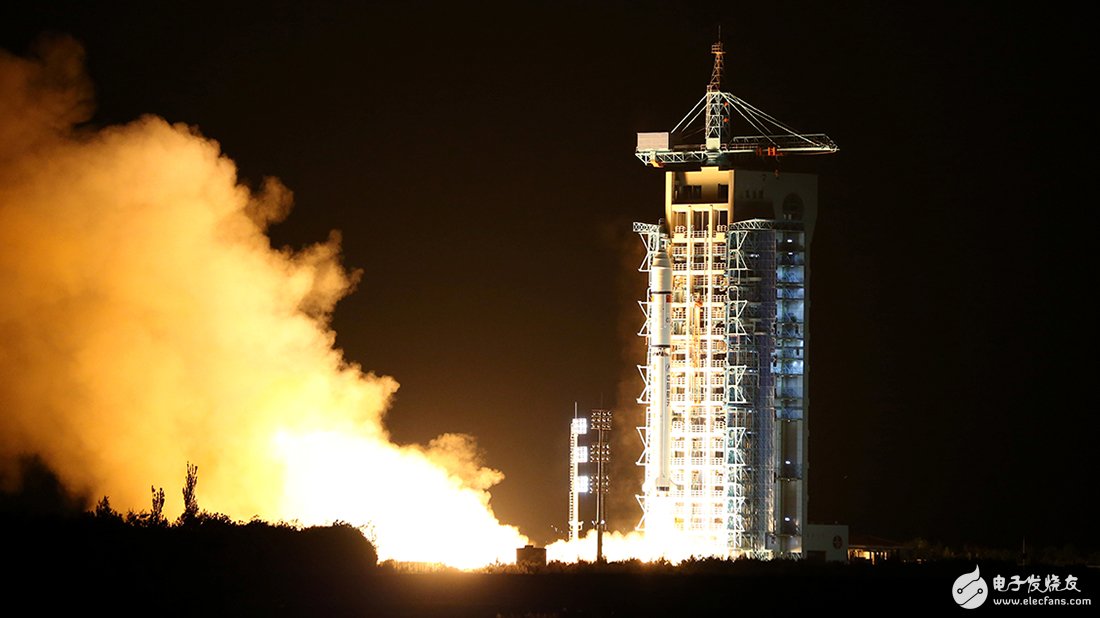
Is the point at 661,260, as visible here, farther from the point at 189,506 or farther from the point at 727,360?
the point at 189,506

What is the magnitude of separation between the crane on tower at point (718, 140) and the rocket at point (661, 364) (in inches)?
176

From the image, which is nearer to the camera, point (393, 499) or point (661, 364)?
point (393, 499)

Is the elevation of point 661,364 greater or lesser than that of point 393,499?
greater

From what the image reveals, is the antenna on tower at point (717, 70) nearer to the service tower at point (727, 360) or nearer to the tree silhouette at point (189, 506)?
the service tower at point (727, 360)

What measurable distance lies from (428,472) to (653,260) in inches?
439

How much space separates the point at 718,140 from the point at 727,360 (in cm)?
854

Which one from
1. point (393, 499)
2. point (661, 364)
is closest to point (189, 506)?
point (393, 499)

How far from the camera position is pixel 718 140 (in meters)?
73.6

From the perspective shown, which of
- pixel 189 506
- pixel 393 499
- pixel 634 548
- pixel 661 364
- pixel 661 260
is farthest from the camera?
pixel 661 260

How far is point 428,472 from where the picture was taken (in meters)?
68.3

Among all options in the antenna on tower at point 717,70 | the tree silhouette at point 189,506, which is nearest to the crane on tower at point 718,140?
the antenna on tower at point 717,70

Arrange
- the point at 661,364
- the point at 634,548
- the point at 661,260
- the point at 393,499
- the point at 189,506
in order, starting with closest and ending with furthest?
the point at 189,506, the point at 393,499, the point at 634,548, the point at 661,364, the point at 661,260

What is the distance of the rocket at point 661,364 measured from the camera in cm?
7088

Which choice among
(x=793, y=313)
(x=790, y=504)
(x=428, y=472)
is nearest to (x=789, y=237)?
(x=793, y=313)
